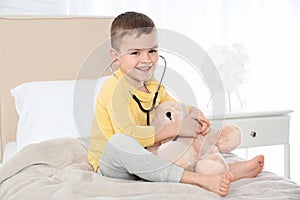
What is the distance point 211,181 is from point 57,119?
0.84 meters

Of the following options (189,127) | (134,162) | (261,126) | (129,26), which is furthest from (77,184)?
(261,126)

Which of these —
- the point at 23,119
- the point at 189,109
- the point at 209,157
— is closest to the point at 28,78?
the point at 23,119

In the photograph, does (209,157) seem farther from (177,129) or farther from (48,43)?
(48,43)

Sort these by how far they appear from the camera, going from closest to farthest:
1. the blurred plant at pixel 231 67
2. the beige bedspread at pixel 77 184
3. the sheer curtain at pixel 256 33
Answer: the beige bedspread at pixel 77 184
the blurred plant at pixel 231 67
the sheer curtain at pixel 256 33

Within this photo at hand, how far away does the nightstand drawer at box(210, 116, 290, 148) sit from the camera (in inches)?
95.2

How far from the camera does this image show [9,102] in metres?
2.35

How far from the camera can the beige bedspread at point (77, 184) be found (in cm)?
137

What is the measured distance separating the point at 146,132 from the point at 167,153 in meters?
0.11

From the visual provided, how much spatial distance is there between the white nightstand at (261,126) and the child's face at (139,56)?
823 millimetres

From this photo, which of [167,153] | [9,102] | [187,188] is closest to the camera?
[187,188]

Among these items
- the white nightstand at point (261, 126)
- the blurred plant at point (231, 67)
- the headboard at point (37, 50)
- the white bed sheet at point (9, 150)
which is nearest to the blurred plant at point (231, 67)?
the blurred plant at point (231, 67)

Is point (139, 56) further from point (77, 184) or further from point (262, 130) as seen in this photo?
point (262, 130)

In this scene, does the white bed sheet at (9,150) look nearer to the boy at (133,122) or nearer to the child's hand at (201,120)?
the boy at (133,122)

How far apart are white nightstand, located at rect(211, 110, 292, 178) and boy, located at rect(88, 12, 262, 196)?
28.2 inches
